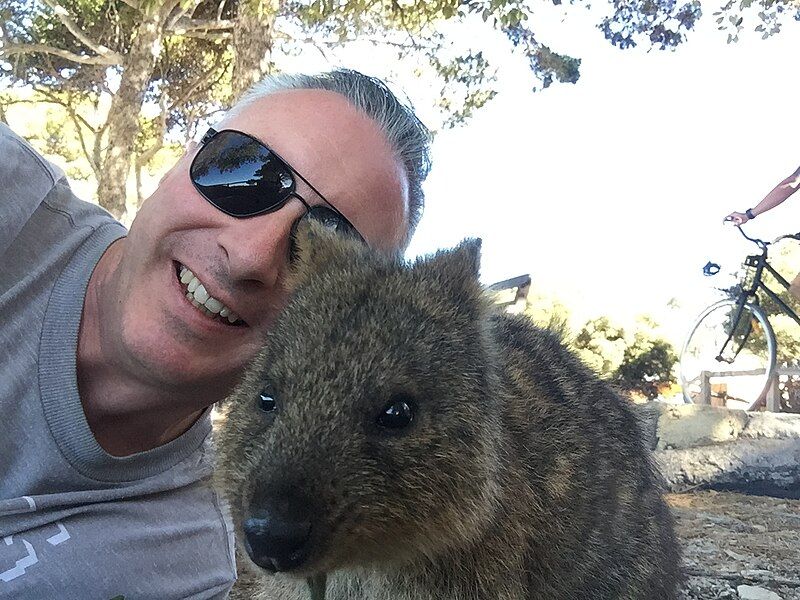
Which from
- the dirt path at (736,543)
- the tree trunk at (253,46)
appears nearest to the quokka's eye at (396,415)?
the dirt path at (736,543)

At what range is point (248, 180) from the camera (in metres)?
2.03

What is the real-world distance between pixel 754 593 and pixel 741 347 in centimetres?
499

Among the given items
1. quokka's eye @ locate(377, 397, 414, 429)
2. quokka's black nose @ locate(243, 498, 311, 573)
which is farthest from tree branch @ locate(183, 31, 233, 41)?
quokka's black nose @ locate(243, 498, 311, 573)

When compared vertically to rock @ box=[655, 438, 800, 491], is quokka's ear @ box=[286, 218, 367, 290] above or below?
above

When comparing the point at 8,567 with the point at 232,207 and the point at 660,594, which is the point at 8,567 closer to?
the point at 232,207

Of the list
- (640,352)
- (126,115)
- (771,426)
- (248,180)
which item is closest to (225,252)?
(248,180)

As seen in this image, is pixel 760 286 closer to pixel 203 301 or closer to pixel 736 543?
pixel 736 543

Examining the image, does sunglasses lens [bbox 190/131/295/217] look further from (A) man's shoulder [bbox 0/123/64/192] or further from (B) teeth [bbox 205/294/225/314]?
(A) man's shoulder [bbox 0/123/64/192]


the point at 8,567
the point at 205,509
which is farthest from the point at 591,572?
the point at 8,567

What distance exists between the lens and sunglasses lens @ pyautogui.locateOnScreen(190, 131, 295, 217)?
2039mm

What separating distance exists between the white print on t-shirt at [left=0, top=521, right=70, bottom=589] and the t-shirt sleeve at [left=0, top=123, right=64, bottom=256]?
0.77 metres

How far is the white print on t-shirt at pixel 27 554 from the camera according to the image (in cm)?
196

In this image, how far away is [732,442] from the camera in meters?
5.53

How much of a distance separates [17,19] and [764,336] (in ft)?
34.0
